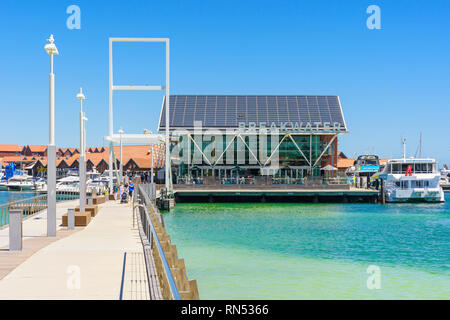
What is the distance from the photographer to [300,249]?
2681 cm

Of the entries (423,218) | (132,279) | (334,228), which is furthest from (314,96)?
(132,279)

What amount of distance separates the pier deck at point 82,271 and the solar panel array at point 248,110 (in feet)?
188

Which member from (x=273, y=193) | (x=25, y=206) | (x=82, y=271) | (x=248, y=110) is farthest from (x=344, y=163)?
(x=82, y=271)

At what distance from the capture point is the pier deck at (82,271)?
10.0 m

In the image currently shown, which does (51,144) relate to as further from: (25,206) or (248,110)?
(248,110)

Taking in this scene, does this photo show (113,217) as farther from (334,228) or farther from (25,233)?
(334,228)

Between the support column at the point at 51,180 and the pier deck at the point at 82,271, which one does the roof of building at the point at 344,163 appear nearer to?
the pier deck at the point at 82,271

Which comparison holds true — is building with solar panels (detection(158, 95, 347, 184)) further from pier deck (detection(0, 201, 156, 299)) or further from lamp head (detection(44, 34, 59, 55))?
pier deck (detection(0, 201, 156, 299))

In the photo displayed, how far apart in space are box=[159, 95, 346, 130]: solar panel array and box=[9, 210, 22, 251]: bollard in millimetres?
59535

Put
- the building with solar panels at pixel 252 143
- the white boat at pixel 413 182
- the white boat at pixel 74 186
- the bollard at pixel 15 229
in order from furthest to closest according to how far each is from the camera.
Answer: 1. the building with solar panels at pixel 252 143
2. the white boat at pixel 413 182
3. the white boat at pixel 74 186
4. the bollard at pixel 15 229

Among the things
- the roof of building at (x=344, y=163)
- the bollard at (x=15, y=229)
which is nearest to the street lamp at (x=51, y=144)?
the bollard at (x=15, y=229)

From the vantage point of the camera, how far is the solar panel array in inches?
2958

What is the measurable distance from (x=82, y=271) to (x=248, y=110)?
2644 inches
